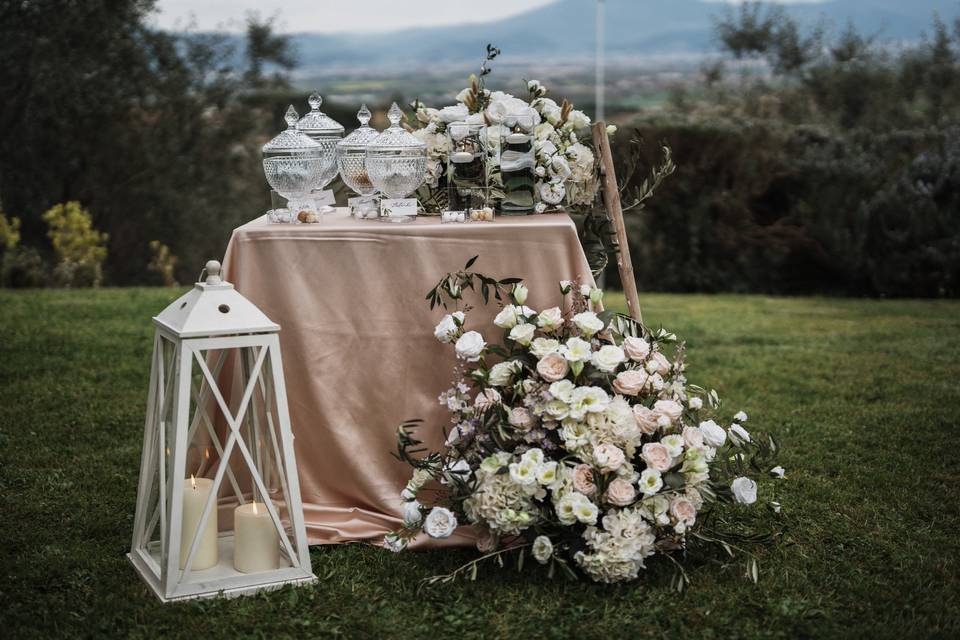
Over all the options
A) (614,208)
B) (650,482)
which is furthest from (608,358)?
(614,208)

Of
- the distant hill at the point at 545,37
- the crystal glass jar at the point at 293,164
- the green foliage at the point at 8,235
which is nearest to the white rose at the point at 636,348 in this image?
the crystal glass jar at the point at 293,164

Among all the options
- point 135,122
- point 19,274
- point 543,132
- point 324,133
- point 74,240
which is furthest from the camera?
point 135,122

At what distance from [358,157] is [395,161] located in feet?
0.67

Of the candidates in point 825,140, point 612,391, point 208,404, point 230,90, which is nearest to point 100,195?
point 230,90

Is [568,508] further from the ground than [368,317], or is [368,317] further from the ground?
[368,317]

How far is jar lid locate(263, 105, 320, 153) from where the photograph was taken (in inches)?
114

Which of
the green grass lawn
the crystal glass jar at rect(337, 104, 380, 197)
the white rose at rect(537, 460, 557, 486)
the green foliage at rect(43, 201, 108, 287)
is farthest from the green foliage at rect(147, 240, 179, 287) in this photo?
the white rose at rect(537, 460, 557, 486)

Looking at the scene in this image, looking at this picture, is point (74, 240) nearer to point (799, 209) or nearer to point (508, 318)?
point (799, 209)

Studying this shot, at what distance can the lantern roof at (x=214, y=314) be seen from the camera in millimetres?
2486

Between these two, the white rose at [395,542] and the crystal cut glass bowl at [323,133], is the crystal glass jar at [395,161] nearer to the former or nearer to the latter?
the crystal cut glass bowl at [323,133]

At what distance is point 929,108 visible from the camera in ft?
35.7

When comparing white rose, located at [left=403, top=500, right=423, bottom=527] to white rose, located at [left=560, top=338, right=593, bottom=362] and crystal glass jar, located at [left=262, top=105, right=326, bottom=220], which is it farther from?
crystal glass jar, located at [left=262, top=105, right=326, bottom=220]

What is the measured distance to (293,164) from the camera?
296 centimetres

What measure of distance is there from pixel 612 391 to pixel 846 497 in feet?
3.78
